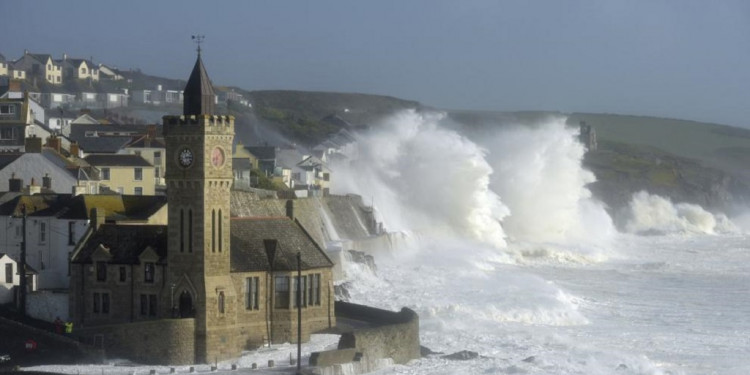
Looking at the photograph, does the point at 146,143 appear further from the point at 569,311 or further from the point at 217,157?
the point at 217,157

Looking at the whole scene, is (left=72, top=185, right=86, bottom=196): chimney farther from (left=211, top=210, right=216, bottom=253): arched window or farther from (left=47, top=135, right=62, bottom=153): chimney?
(left=211, top=210, right=216, bottom=253): arched window

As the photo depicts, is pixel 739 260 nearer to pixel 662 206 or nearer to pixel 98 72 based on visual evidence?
pixel 662 206

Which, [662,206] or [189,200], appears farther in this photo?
[662,206]

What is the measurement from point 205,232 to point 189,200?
764 mm

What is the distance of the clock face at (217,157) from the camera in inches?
1363

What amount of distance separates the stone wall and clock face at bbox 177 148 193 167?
331 centimetres

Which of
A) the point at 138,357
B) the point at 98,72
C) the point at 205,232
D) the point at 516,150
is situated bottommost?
the point at 138,357

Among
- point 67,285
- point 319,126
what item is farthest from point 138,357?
point 319,126

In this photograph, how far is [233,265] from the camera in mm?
35656

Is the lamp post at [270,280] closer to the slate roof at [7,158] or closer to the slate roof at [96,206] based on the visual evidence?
the slate roof at [96,206]

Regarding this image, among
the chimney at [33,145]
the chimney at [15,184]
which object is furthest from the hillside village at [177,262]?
the chimney at [33,145]

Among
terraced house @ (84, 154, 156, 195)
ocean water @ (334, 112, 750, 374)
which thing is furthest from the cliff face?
terraced house @ (84, 154, 156, 195)

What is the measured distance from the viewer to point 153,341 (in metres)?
33.9

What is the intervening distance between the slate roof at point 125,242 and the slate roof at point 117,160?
2038cm
